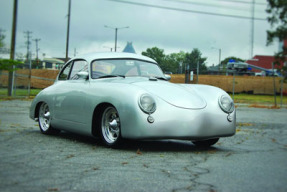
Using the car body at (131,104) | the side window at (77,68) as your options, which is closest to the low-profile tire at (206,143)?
the car body at (131,104)

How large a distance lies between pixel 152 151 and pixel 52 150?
1.34 meters

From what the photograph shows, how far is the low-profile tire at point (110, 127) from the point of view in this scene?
19.9 feet

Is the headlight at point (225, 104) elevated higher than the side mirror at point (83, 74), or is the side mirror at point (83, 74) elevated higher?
the side mirror at point (83, 74)

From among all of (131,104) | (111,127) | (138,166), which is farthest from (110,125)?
(138,166)

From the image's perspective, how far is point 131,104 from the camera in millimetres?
5754

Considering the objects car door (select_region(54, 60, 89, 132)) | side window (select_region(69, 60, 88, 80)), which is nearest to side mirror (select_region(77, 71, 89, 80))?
car door (select_region(54, 60, 89, 132))

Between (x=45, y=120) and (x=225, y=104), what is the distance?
11.4 ft

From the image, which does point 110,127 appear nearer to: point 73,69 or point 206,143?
point 206,143

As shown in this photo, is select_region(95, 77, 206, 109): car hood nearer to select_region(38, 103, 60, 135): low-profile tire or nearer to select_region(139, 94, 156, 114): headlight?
select_region(139, 94, 156, 114): headlight

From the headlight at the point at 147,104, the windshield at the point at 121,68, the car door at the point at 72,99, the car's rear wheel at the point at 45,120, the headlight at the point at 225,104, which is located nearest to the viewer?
the headlight at the point at 147,104

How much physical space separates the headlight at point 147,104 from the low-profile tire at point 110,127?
1.62 feet

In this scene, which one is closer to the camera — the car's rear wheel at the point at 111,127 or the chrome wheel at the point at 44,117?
the car's rear wheel at the point at 111,127

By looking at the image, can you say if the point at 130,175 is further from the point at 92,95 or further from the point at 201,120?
the point at 92,95

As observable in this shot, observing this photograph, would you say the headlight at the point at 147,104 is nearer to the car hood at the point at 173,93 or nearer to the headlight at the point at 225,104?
the car hood at the point at 173,93
